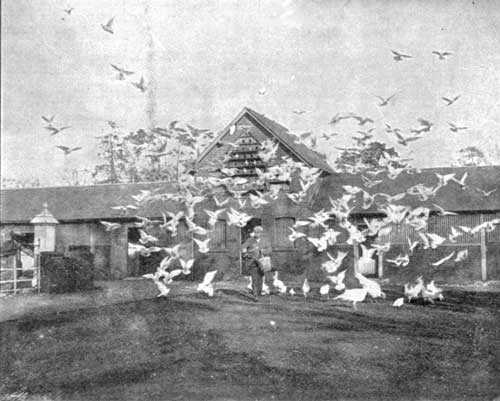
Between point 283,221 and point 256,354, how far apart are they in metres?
12.0

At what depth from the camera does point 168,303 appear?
13055 mm

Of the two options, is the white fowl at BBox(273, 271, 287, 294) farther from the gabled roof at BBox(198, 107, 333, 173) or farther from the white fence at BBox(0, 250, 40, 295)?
the white fence at BBox(0, 250, 40, 295)

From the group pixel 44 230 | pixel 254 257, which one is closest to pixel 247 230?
pixel 254 257

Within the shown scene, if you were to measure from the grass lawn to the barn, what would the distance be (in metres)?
6.94

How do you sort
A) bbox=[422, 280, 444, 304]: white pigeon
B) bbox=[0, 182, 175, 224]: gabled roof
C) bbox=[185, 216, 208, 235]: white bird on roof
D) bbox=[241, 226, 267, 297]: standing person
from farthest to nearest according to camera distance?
1. bbox=[0, 182, 175, 224]: gabled roof
2. bbox=[185, 216, 208, 235]: white bird on roof
3. bbox=[241, 226, 267, 297]: standing person
4. bbox=[422, 280, 444, 304]: white pigeon

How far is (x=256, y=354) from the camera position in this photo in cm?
766

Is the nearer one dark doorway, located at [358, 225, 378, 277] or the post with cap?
the post with cap

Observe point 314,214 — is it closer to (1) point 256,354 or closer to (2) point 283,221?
(2) point 283,221

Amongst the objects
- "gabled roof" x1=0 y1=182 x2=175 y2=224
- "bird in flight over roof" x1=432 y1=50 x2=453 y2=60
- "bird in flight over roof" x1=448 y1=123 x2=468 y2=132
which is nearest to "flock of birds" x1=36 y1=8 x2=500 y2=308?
"gabled roof" x1=0 y1=182 x2=175 y2=224

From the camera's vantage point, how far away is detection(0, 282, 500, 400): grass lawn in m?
6.25

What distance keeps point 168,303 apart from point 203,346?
5.10 m

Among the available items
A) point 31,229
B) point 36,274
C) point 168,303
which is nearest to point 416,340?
point 168,303

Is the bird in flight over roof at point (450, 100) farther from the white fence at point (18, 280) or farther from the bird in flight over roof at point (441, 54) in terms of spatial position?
the white fence at point (18, 280)

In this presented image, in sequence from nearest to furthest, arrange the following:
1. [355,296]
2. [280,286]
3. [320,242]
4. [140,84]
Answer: [140,84] < [355,296] < [280,286] < [320,242]
